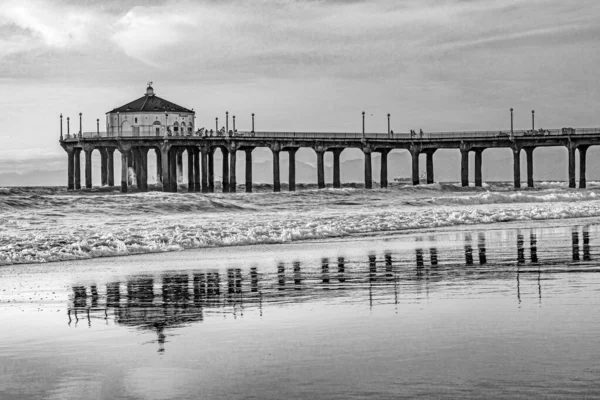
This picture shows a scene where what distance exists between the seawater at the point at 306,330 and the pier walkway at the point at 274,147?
298 ft

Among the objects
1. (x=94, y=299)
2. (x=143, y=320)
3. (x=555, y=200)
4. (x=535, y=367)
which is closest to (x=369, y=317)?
(x=143, y=320)

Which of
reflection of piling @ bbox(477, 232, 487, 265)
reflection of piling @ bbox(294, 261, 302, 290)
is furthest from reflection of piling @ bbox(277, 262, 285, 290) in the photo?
reflection of piling @ bbox(477, 232, 487, 265)

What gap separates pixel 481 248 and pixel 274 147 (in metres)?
89.2

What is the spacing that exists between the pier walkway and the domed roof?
5.56 m

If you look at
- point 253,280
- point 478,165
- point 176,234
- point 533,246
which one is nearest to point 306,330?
point 253,280

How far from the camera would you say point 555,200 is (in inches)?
2913

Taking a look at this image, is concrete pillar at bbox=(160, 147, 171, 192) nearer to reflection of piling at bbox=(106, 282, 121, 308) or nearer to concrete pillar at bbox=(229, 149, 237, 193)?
concrete pillar at bbox=(229, 149, 237, 193)

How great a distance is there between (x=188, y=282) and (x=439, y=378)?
327 inches

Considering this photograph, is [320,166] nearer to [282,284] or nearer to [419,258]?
[419,258]

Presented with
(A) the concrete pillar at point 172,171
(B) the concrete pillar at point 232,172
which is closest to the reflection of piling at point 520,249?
(B) the concrete pillar at point 232,172

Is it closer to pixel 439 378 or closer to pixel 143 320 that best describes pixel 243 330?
pixel 143 320

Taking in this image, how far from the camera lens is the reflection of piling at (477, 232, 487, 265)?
725 inches

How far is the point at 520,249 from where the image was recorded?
21.2 m

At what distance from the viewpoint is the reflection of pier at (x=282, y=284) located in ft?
38.2
